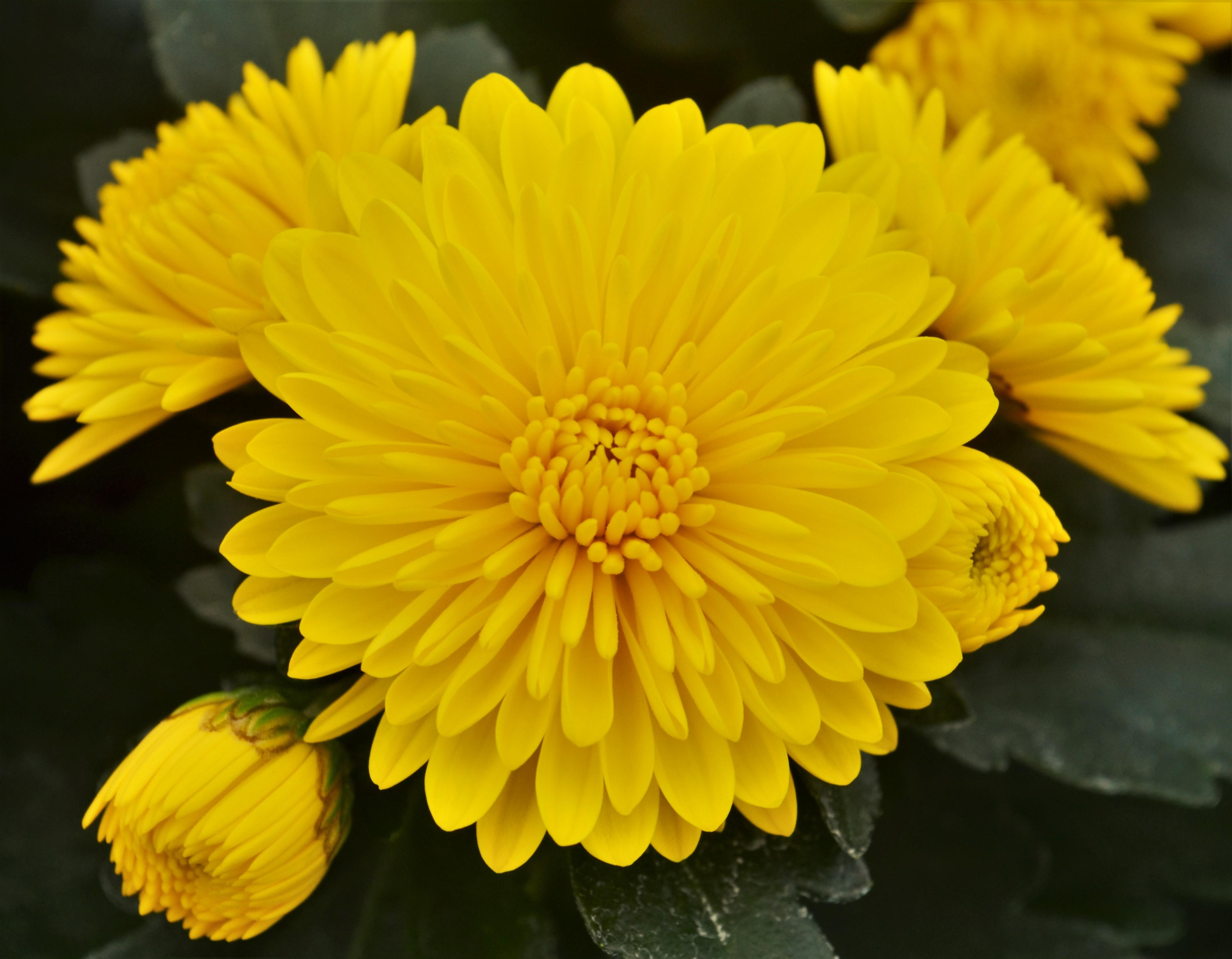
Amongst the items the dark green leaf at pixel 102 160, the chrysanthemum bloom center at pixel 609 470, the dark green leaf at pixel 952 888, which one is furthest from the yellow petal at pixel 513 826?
the dark green leaf at pixel 102 160

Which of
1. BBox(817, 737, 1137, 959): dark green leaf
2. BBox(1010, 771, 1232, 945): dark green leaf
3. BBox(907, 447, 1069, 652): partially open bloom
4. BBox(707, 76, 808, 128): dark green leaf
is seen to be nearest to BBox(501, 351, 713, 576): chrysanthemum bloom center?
BBox(907, 447, 1069, 652): partially open bloom

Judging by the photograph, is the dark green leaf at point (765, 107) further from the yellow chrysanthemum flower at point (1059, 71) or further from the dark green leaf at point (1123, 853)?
the dark green leaf at point (1123, 853)

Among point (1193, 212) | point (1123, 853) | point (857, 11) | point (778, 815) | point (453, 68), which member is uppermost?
point (453, 68)

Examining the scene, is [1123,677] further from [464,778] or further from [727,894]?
[464,778]

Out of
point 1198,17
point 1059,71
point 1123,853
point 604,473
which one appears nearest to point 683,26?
point 1059,71

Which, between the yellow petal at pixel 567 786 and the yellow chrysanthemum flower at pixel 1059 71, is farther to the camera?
the yellow chrysanthemum flower at pixel 1059 71
